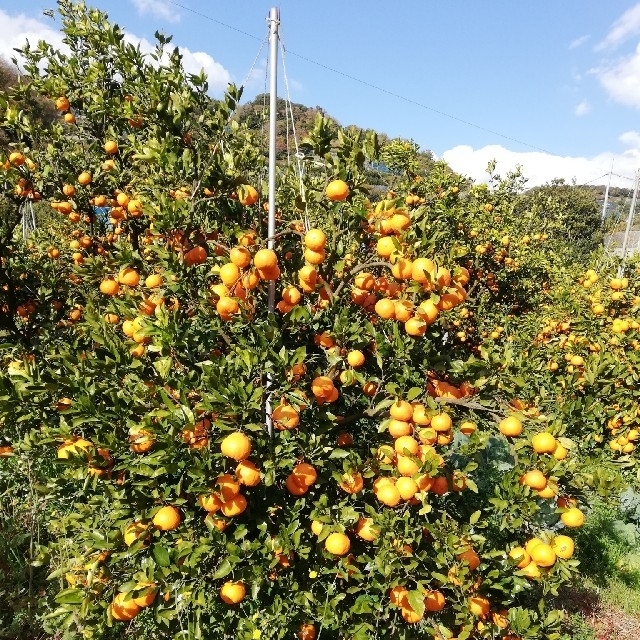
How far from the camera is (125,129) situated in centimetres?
371

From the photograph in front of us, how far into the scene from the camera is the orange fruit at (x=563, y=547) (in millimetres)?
1923

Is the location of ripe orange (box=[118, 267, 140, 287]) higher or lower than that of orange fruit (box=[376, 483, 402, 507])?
higher

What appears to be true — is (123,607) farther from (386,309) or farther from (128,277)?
(386,309)

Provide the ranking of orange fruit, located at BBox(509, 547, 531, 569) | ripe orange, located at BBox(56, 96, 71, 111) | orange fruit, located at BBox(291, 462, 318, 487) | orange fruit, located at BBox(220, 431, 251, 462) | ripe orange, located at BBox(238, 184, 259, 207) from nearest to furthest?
orange fruit, located at BBox(220, 431, 251, 462) < orange fruit, located at BBox(291, 462, 318, 487) < orange fruit, located at BBox(509, 547, 531, 569) < ripe orange, located at BBox(238, 184, 259, 207) < ripe orange, located at BBox(56, 96, 71, 111)

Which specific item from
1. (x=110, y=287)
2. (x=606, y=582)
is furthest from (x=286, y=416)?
(x=606, y=582)

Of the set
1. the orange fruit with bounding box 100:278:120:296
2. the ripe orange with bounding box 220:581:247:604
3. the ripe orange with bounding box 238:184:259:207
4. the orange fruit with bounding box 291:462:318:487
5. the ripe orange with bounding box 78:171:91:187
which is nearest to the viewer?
the ripe orange with bounding box 220:581:247:604

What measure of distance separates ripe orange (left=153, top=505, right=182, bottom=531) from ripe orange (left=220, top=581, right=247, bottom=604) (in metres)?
0.30

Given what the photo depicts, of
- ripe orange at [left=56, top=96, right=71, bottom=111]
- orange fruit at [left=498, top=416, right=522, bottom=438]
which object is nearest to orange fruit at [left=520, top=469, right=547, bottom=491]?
orange fruit at [left=498, top=416, right=522, bottom=438]

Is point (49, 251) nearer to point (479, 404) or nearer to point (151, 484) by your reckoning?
point (151, 484)

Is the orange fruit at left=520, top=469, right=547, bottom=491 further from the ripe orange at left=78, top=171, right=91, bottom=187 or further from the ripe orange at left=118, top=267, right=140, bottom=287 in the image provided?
the ripe orange at left=78, top=171, right=91, bottom=187

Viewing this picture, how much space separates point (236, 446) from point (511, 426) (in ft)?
3.59

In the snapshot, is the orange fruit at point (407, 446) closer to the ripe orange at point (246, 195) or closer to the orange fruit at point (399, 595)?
the orange fruit at point (399, 595)

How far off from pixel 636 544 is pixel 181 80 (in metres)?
5.98

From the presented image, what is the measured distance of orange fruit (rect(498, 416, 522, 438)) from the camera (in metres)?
1.95
